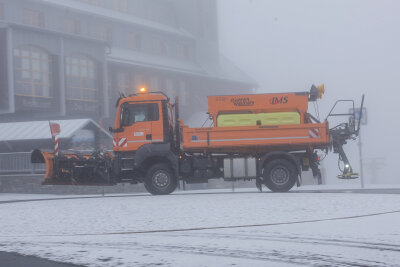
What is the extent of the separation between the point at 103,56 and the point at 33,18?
256 inches

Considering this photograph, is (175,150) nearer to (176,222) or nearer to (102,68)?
(176,222)

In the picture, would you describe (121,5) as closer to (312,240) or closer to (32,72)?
(32,72)

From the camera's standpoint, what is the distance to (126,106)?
57.6 feet

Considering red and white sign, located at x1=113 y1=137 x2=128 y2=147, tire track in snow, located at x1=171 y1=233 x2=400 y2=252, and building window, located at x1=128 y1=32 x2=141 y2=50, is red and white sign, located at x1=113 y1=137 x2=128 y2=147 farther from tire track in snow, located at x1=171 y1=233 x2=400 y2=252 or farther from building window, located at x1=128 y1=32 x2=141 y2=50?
building window, located at x1=128 y1=32 x2=141 y2=50

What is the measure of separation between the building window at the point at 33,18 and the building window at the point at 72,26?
239 cm

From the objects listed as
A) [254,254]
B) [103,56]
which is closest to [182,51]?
[103,56]

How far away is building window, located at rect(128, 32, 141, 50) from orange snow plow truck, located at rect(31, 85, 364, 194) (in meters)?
33.2

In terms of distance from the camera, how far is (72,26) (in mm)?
45125

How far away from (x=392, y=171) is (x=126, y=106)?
9130 cm

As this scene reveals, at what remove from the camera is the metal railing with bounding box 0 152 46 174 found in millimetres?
25766

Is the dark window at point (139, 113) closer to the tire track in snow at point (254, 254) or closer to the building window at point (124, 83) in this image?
the tire track in snow at point (254, 254)

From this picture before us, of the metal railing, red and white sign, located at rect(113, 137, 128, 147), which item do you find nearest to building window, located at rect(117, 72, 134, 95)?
the metal railing

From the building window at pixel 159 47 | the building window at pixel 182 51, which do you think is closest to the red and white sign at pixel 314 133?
the building window at pixel 159 47

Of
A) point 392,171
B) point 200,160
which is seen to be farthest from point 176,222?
point 392,171
